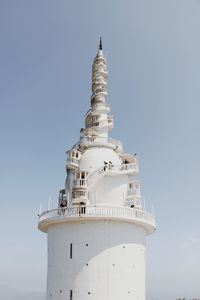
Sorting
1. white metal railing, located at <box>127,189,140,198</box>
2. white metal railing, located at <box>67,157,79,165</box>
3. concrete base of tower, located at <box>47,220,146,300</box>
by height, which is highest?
white metal railing, located at <box>67,157,79,165</box>

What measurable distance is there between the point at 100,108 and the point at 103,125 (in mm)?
1817

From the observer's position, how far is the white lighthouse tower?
29016 millimetres

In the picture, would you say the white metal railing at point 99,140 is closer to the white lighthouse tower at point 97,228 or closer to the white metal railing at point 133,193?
the white lighthouse tower at point 97,228

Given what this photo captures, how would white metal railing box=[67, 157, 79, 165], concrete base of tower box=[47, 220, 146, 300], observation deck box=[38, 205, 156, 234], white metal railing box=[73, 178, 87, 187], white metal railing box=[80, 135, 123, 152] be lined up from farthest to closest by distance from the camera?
white metal railing box=[80, 135, 123, 152], white metal railing box=[67, 157, 79, 165], white metal railing box=[73, 178, 87, 187], observation deck box=[38, 205, 156, 234], concrete base of tower box=[47, 220, 146, 300]

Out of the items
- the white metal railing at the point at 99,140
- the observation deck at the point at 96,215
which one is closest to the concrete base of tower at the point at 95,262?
the observation deck at the point at 96,215

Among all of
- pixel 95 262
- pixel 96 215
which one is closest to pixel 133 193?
pixel 96 215

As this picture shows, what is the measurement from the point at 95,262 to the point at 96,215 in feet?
11.5

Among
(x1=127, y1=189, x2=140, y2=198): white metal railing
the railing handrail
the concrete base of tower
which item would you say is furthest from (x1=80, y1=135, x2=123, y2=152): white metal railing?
the concrete base of tower

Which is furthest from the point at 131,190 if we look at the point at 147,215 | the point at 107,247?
the point at 107,247

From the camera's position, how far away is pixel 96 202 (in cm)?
3186

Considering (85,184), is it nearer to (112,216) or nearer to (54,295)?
(112,216)

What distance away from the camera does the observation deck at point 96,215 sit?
96.6 ft

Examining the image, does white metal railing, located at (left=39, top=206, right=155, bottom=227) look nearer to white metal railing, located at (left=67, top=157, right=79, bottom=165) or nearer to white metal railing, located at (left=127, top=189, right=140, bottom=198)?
white metal railing, located at (left=127, top=189, right=140, bottom=198)

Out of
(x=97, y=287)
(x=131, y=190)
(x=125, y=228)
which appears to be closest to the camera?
(x=97, y=287)
